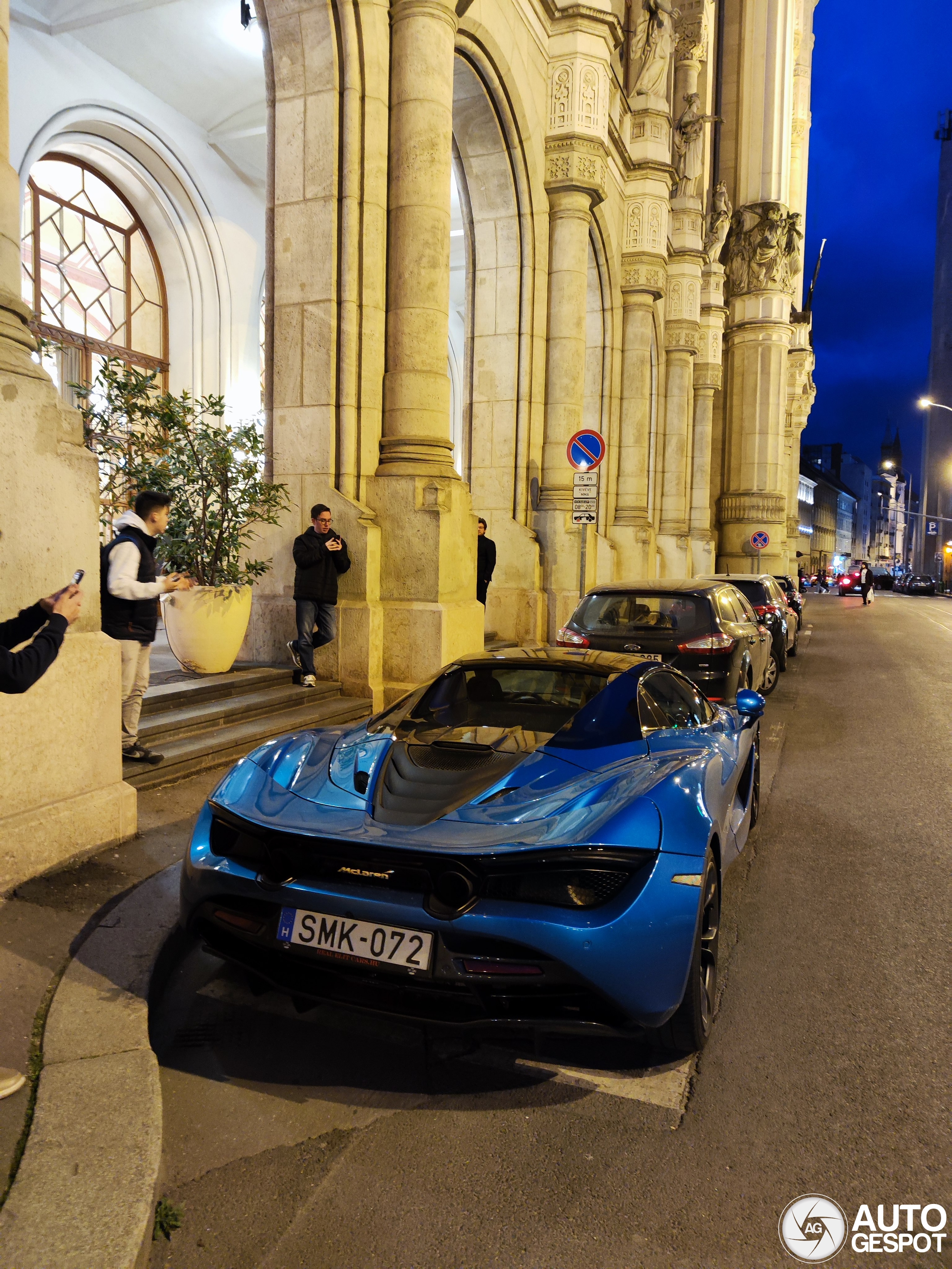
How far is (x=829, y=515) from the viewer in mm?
121625

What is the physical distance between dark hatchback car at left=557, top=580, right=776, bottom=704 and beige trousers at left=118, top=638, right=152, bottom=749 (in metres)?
3.69

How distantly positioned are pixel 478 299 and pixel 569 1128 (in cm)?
1396

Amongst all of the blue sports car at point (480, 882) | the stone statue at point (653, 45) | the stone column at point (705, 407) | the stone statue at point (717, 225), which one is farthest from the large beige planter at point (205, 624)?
the stone statue at point (717, 225)

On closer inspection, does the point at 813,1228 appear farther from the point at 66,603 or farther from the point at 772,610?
the point at 772,610

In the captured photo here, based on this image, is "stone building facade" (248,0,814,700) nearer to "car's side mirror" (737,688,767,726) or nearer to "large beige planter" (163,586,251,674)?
"large beige planter" (163,586,251,674)

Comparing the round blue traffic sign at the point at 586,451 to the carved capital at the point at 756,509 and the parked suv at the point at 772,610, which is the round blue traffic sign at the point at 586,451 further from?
the carved capital at the point at 756,509

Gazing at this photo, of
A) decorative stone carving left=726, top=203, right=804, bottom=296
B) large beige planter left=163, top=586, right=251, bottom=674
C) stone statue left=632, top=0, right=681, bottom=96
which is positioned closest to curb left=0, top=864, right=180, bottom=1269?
large beige planter left=163, top=586, right=251, bottom=674

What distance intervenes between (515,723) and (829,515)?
128745 mm

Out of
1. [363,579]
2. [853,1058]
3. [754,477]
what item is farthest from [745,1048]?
[754,477]

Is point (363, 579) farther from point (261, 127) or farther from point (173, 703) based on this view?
point (261, 127)

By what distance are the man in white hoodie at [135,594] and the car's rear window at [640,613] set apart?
3.88 m

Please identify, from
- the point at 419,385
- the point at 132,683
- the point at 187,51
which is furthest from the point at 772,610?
the point at 187,51

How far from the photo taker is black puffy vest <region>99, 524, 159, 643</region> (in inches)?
226

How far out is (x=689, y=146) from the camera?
84.2ft
